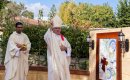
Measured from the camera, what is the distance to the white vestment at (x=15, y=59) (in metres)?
9.12

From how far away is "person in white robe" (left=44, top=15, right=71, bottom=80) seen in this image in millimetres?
8227

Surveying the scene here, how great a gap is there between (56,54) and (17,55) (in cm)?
125

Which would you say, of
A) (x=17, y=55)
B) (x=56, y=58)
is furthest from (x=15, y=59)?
(x=56, y=58)

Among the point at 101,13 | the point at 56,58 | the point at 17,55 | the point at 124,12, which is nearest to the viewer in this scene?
the point at 56,58

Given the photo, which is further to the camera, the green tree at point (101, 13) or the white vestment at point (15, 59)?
the green tree at point (101, 13)

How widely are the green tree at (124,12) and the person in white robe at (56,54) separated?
1395cm

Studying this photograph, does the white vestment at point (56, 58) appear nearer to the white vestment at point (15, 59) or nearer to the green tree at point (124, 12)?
the white vestment at point (15, 59)

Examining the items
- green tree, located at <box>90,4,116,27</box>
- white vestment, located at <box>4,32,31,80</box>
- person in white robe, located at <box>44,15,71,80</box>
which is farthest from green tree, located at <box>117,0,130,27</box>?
person in white robe, located at <box>44,15,71,80</box>

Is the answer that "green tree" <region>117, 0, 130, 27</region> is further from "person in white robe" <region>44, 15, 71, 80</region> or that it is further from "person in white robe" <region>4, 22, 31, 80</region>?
"person in white robe" <region>44, 15, 71, 80</region>

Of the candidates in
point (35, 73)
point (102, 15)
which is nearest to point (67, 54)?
point (35, 73)

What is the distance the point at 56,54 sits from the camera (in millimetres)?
8250

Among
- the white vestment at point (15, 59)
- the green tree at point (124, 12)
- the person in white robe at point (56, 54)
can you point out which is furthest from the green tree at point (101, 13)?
the person in white robe at point (56, 54)

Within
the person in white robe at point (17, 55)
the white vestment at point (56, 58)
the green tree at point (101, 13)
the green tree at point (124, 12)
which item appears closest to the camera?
the white vestment at point (56, 58)

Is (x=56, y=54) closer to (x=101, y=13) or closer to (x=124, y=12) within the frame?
(x=124, y=12)
